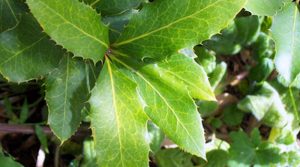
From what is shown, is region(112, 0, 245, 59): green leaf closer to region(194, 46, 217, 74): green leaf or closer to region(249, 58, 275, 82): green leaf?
region(194, 46, 217, 74): green leaf

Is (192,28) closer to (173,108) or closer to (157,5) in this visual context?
(157,5)

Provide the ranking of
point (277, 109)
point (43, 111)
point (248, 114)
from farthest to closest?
point (248, 114), point (277, 109), point (43, 111)

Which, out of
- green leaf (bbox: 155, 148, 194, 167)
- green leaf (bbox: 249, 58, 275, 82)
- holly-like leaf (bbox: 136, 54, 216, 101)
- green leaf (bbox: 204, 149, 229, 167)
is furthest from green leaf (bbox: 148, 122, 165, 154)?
green leaf (bbox: 249, 58, 275, 82)

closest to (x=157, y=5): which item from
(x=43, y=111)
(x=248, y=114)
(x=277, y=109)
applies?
(x=43, y=111)

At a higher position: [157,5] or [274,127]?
[157,5]

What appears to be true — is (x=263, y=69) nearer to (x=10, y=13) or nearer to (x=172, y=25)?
(x=172, y=25)

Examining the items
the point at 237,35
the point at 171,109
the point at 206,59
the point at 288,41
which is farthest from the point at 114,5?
the point at 237,35
